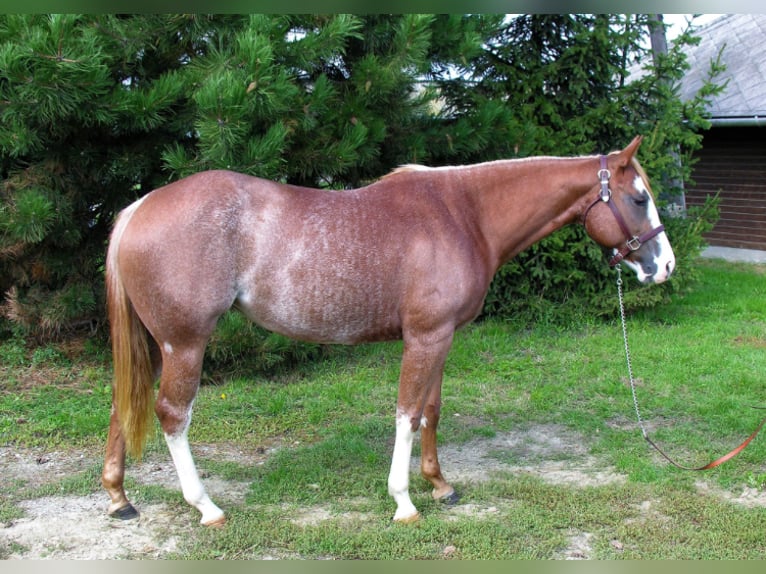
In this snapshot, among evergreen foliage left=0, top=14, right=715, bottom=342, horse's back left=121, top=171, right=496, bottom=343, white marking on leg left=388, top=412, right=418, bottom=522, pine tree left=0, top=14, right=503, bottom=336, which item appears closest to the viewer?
horse's back left=121, top=171, right=496, bottom=343

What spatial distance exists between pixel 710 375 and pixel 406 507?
12.2ft

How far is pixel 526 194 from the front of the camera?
3.71 meters

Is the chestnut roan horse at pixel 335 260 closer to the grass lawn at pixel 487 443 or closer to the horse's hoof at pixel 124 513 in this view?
the horse's hoof at pixel 124 513

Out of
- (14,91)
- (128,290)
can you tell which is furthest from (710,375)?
(14,91)

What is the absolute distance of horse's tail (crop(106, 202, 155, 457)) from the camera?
3465mm

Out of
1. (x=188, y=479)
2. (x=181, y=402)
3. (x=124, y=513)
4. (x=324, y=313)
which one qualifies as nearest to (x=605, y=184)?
(x=324, y=313)

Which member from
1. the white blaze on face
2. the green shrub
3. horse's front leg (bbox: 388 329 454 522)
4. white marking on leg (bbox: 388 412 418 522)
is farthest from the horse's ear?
the green shrub

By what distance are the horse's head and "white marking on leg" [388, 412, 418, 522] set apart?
1.54 m

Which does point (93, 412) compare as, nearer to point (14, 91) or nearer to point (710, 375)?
point (14, 91)

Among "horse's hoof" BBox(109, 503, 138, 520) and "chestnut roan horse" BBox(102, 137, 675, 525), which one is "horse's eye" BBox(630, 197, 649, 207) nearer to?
"chestnut roan horse" BBox(102, 137, 675, 525)

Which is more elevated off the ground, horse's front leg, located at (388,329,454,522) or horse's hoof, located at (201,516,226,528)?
horse's front leg, located at (388,329,454,522)

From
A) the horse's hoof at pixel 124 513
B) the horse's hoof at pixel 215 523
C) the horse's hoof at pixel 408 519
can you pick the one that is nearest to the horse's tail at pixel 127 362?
the horse's hoof at pixel 124 513

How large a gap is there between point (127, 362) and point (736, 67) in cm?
1228

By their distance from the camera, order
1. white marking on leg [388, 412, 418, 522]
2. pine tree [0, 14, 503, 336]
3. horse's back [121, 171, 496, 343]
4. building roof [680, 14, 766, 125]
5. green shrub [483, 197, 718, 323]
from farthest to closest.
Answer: building roof [680, 14, 766, 125]
green shrub [483, 197, 718, 323]
pine tree [0, 14, 503, 336]
white marking on leg [388, 412, 418, 522]
horse's back [121, 171, 496, 343]
